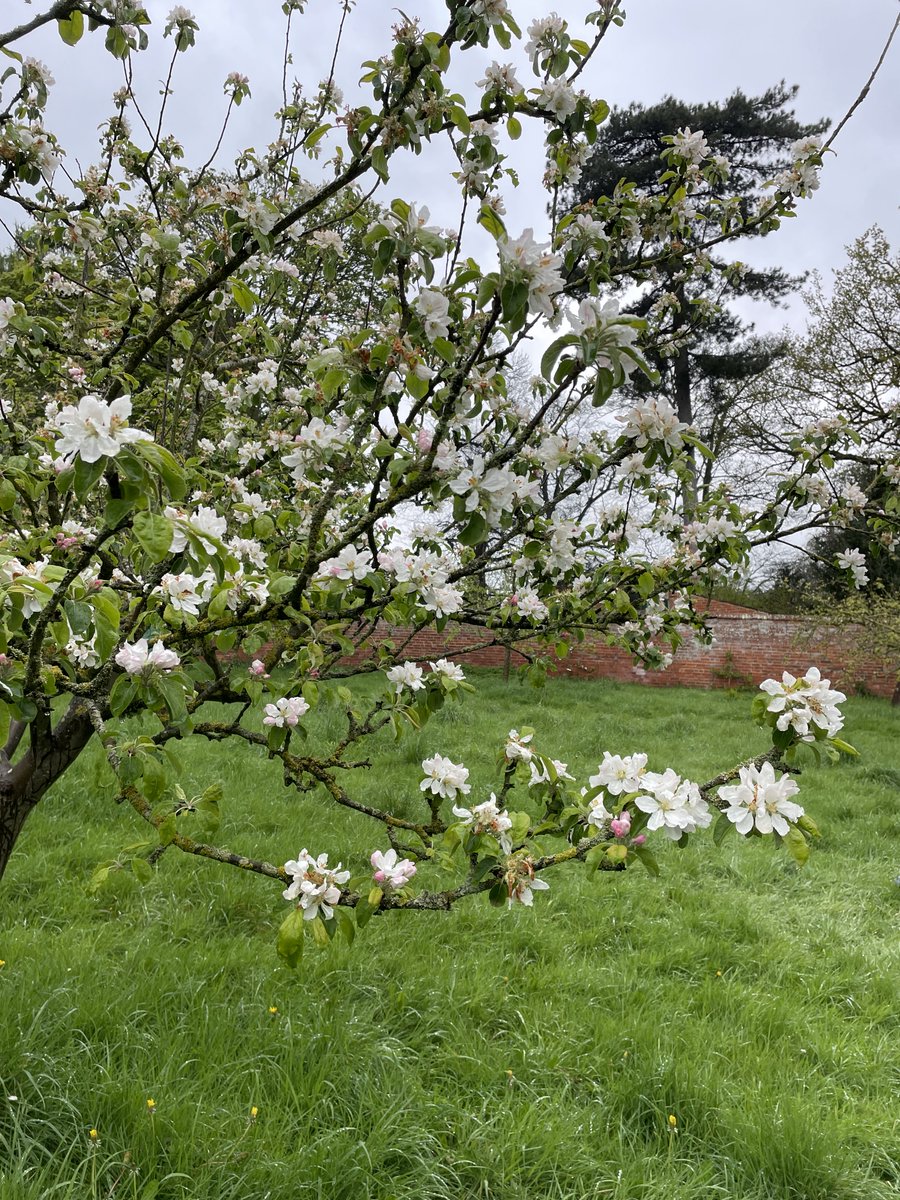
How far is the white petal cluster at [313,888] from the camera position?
127 centimetres

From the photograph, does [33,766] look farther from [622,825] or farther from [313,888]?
[622,825]

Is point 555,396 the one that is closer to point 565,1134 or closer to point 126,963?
point 565,1134

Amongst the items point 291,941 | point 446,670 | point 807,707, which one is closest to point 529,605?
point 446,670

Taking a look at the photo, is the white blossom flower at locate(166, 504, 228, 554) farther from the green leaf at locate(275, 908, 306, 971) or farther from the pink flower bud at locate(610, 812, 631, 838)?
the pink flower bud at locate(610, 812, 631, 838)

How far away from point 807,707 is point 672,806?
326 millimetres

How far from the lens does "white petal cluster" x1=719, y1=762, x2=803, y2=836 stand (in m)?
1.33

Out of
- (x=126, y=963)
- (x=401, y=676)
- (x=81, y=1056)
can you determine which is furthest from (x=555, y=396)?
(x=126, y=963)

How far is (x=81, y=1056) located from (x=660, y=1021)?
196cm

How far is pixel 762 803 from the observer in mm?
1344

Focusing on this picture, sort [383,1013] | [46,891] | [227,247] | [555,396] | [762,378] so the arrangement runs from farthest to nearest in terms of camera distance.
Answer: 1. [762,378]
2. [46,891]
3. [383,1013]
4. [227,247]
5. [555,396]

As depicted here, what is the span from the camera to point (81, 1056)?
84.8 inches

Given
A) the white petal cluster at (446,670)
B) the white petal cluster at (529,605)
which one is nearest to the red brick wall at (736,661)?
the white petal cluster at (529,605)

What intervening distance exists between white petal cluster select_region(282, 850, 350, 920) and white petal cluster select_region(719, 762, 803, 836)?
73 centimetres

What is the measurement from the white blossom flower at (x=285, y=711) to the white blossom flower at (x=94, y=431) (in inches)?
36.8
